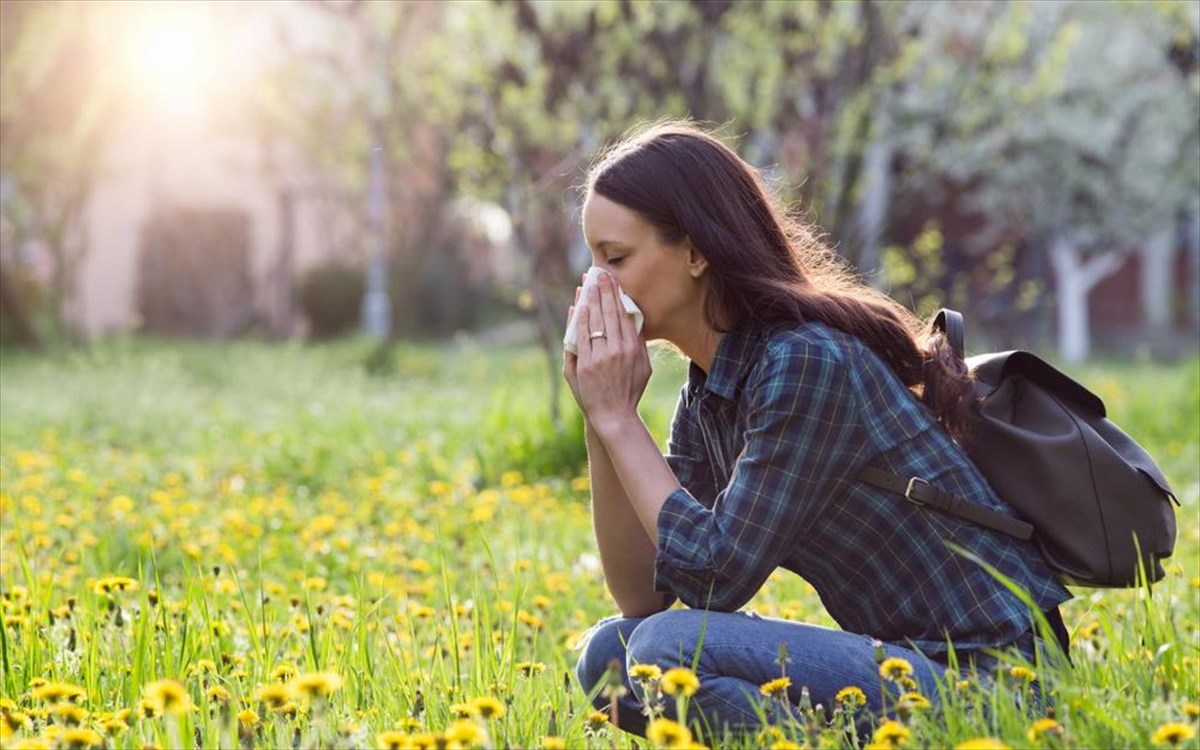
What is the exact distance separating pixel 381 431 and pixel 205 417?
1.66 meters

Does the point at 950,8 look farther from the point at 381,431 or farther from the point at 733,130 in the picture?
the point at 381,431

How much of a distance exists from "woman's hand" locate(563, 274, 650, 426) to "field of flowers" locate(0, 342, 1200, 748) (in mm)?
430

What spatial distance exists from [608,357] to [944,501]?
24.3 inches

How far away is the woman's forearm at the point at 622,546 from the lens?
289 cm

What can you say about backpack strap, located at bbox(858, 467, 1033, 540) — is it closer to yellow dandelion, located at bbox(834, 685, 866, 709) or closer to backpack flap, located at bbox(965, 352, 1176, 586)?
backpack flap, located at bbox(965, 352, 1176, 586)

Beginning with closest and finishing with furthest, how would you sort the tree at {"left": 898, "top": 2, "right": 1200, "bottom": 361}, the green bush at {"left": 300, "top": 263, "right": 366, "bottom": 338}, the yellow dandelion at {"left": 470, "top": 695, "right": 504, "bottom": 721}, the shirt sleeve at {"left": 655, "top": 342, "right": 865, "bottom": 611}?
the yellow dandelion at {"left": 470, "top": 695, "right": 504, "bottom": 721} → the shirt sleeve at {"left": 655, "top": 342, "right": 865, "bottom": 611} → the tree at {"left": 898, "top": 2, "right": 1200, "bottom": 361} → the green bush at {"left": 300, "top": 263, "right": 366, "bottom": 338}

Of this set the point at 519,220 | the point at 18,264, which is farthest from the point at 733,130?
the point at 18,264

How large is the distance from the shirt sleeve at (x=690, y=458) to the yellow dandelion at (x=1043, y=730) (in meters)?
1.02

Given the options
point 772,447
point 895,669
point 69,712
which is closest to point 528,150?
point 772,447

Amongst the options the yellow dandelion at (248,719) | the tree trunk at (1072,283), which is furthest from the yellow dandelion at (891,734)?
the tree trunk at (1072,283)

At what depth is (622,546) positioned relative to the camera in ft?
9.52

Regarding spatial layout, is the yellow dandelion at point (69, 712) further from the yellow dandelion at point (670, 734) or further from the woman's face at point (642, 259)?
the woman's face at point (642, 259)

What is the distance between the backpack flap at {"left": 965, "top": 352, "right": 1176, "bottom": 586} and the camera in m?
2.46

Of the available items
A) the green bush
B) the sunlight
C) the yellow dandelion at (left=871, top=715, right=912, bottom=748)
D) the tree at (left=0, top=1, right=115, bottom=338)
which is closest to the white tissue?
the yellow dandelion at (left=871, top=715, right=912, bottom=748)
